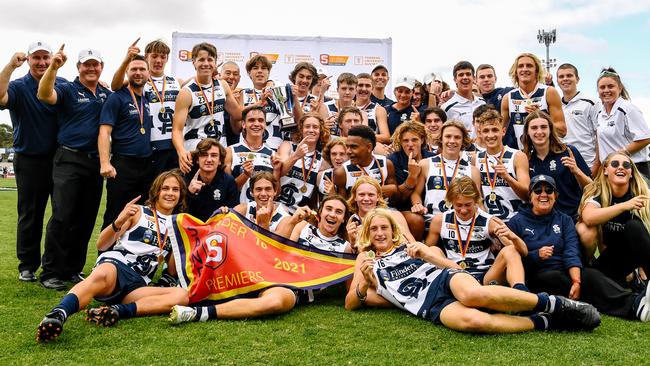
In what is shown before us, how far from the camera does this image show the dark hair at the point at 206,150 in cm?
561

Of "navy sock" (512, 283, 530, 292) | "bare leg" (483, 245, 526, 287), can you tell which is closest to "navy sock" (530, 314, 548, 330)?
"navy sock" (512, 283, 530, 292)

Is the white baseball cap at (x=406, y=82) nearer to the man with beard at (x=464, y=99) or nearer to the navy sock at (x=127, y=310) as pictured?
the man with beard at (x=464, y=99)

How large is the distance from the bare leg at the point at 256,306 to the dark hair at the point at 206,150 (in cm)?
167

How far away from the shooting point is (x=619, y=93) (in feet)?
22.1

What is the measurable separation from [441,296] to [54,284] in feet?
12.3

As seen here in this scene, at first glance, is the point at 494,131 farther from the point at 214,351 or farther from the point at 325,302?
the point at 214,351

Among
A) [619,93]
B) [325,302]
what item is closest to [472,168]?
[325,302]

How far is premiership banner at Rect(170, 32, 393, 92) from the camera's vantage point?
43.8 feet

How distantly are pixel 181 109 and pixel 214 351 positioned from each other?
124 inches

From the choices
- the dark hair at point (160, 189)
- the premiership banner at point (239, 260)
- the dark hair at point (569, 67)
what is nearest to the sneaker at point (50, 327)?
the premiership banner at point (239, 260)

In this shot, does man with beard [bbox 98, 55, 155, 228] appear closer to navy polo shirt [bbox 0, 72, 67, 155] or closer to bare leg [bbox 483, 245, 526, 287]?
navy polo shirt [bbox 0, 72, 67, 155]

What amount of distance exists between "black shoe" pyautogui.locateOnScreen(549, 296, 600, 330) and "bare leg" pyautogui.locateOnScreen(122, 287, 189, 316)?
113 inches

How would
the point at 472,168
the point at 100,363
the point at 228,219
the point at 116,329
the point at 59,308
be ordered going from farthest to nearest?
the point at 472,168 < the point at 228,219 < the point at 116,329 < the point at 59,308 < the point at 100,363

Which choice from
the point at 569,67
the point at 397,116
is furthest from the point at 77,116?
the point at 569,67
